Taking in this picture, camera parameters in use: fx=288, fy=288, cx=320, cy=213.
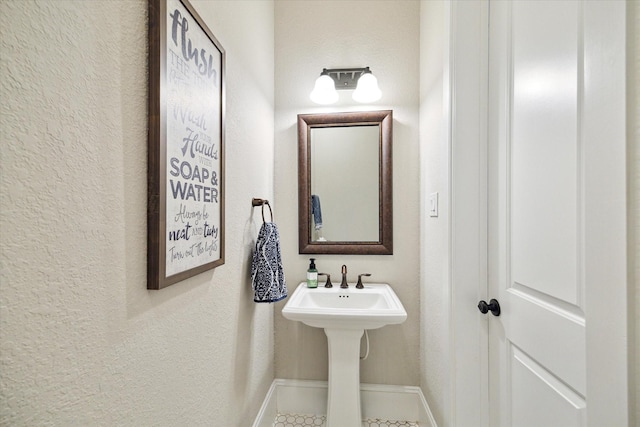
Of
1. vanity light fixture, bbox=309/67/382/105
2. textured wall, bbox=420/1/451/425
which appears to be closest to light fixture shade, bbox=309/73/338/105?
vanity light fixture, bbox=309/67/382/105

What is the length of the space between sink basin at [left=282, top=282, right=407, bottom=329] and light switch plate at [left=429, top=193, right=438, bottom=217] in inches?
18.3

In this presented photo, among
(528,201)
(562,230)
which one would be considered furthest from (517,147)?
(562,230)

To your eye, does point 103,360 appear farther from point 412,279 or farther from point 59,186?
point 412,279

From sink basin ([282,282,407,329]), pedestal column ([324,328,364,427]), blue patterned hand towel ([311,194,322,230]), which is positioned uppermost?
blue patterned hand towel ([311,194,322,230])

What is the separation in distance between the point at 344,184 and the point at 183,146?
111 cm

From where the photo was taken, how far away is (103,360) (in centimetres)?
54

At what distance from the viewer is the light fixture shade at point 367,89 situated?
5.30 ft

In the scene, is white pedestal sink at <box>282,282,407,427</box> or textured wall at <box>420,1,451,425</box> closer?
textured wall at <box>420,1,451,425</box>

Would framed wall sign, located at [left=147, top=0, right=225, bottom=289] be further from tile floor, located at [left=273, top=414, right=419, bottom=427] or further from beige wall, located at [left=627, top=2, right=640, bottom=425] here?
tile floor, located at [left=273, top=414, right=419, bottom=427]

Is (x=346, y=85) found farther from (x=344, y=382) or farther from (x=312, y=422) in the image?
(x=312, y=422)

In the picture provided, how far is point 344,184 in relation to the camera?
1737 mm

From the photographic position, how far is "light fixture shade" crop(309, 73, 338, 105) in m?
1.64

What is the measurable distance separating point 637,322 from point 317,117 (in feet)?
5.12

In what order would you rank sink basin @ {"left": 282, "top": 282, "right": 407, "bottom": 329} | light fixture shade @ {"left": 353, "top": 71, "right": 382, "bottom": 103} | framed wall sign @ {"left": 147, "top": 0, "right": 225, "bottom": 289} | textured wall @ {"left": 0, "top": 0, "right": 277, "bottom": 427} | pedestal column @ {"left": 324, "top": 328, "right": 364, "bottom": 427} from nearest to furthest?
1. textured wall @ {"left": 0, "top": 0, "right": 277, "bottom": 427}
2. framed wall sign @ {"left": 147, "top": 0, "right": 225, "bottom": 289}
3. sink basin @ {"left": 282, "top": 282, "right": 407, "bottom": 329}
4. pedestal column @ {"left": 324, "top": 328, "right": 364, "bottom": 427}
5. light fixture shade @ {"left": 353, "top": 71, "right": 382, "bottom": 103}
